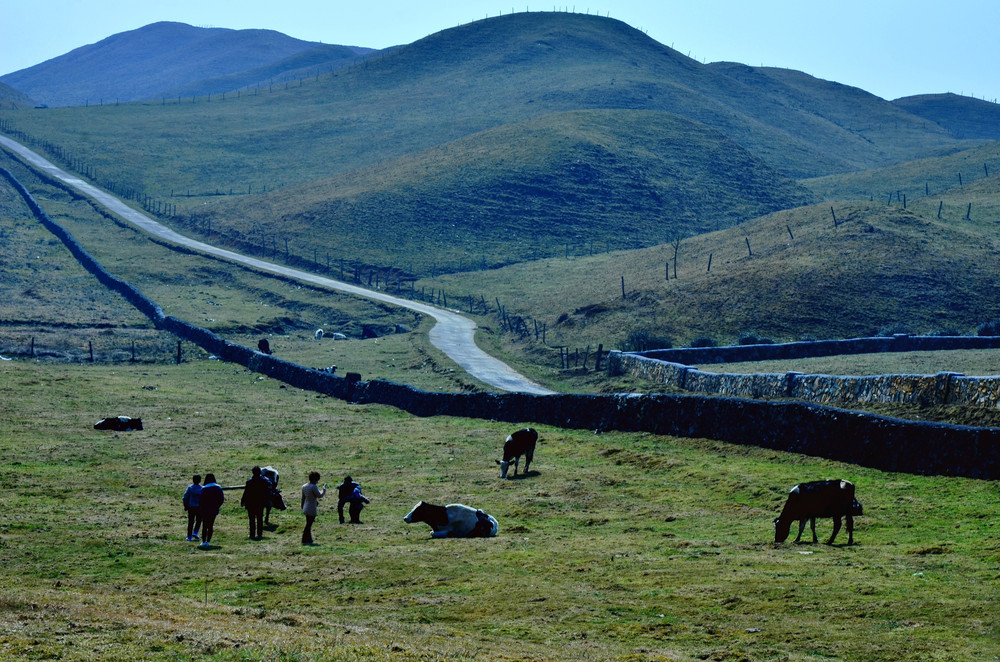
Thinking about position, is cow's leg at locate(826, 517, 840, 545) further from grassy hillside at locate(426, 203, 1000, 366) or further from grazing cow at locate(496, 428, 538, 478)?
grassy hillside at locate(426, 203, 1000, 366)

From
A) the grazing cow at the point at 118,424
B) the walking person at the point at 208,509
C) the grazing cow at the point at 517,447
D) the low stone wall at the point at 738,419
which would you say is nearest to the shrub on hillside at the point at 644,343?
the low stone wall at the point at 738,419

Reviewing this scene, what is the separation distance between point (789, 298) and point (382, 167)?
89067 mm

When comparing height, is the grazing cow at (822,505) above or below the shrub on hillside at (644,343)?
below

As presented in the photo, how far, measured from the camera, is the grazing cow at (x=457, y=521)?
76.0ft

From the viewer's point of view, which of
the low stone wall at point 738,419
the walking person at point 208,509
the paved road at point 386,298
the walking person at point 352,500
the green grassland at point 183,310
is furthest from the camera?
the green grassland at point 183,310

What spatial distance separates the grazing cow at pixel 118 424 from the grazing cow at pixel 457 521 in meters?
17.2

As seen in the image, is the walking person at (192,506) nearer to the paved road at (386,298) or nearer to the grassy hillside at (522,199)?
the paved road at (386,298)

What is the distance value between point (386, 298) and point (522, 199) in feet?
143

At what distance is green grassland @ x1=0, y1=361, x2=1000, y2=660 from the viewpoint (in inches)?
583

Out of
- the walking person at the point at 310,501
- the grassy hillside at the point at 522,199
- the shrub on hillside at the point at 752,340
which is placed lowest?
the walking person at the point at 310,501

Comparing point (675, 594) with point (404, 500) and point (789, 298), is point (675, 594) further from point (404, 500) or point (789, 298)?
point (789, 298)

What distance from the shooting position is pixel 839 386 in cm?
3394

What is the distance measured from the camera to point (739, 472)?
27.5 metres

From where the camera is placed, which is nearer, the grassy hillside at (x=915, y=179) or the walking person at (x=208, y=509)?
the walking person at (x=208, y=509)
